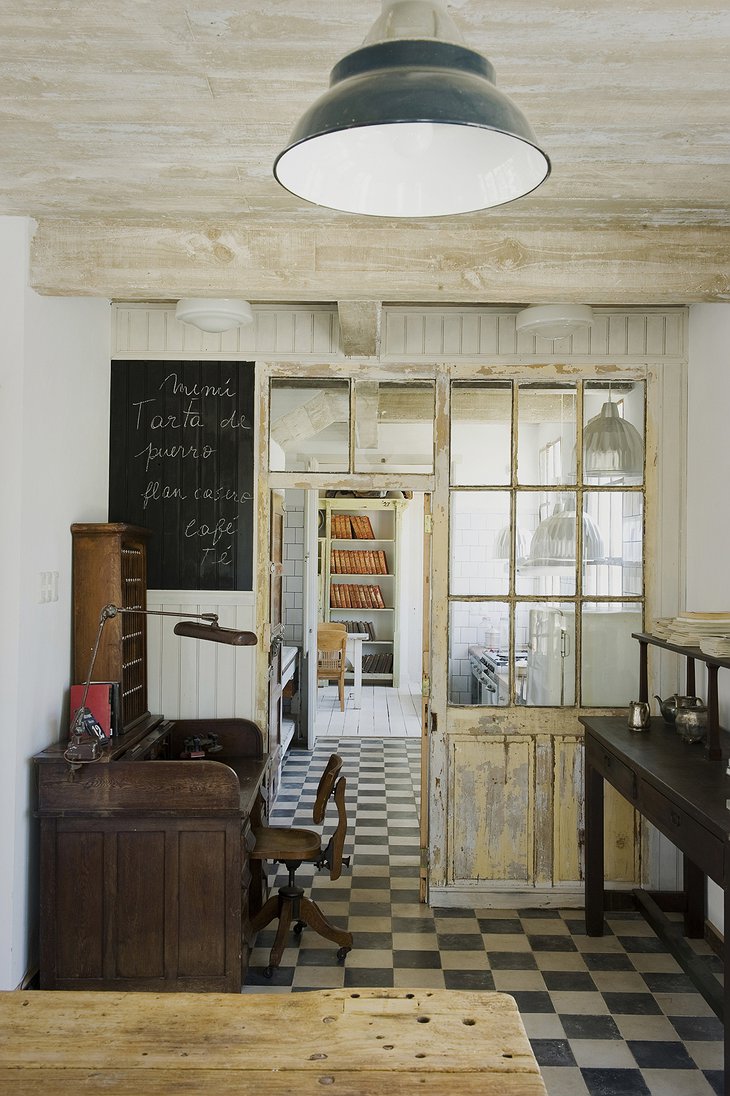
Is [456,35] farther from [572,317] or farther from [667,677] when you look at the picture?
[667,677]

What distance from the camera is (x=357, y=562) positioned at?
12.5 m

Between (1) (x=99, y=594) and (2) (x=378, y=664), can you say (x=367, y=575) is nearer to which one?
(2) (x=378, y=664)

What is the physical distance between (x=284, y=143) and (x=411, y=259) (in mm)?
799

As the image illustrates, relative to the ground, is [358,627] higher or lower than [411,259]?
lower

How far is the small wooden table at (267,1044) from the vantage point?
1.75 m

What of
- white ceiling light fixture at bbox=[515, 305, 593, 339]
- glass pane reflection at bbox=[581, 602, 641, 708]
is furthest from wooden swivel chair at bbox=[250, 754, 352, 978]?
white ceiling light fixture at bbox=[515, 305, 593, 339]

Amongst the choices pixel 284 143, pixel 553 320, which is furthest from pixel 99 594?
pixel 553 320

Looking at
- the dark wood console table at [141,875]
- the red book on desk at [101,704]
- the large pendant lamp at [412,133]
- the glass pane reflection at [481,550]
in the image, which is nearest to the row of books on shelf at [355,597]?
the glass pane reflection at [481,550]

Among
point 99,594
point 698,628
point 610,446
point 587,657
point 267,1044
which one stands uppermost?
point 610,446

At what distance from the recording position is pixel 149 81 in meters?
2.48

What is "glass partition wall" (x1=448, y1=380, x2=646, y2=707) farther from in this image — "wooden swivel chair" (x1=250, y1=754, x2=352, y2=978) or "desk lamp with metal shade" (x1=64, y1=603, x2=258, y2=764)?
"desk lamp with metal shade" (x1=64, y1=603, x2=258, y2=764)

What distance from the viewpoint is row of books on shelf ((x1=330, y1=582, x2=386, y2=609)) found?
1236 centimetres

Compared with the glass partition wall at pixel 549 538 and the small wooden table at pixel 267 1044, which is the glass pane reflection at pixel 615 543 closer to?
the glass partition wall at pixel 549 538

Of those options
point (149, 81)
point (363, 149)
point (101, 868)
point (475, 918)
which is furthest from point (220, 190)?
point (475, 918)
